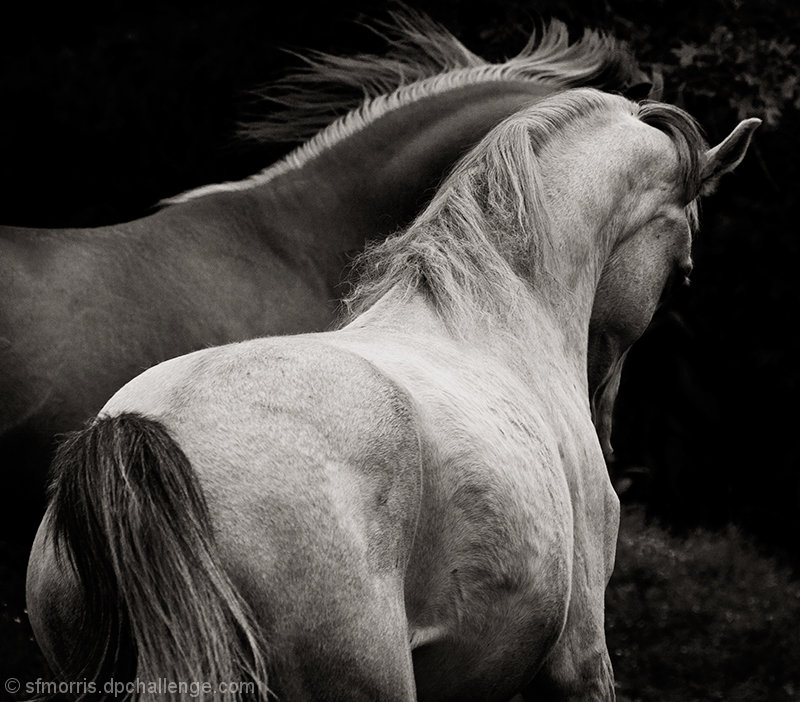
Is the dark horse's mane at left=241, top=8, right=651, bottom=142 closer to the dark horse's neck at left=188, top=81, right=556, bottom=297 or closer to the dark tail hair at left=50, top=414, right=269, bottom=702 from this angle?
the dark horse's neck at left=188, top=81, right=556, bottom=297

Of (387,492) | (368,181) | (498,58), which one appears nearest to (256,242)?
(368,181)

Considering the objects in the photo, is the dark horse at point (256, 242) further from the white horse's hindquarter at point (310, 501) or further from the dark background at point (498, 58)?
the white horse's hindquarter at point (310, 501)

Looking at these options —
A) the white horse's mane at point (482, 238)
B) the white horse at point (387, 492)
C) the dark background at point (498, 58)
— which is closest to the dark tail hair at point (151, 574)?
the white horse at point (387, 492)

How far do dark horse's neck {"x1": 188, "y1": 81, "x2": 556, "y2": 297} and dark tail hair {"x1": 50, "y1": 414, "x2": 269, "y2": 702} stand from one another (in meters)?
2.59

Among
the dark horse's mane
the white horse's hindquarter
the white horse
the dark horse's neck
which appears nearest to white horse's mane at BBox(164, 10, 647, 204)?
the dark horse's mane

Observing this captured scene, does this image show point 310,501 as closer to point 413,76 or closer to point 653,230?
point 653,230

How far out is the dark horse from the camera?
12.4 ft

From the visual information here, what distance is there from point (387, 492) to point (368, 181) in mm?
2718

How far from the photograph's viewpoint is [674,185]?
3.51 metres

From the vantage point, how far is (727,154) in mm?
3652

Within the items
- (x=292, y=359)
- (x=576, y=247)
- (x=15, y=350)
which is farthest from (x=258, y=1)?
(x=292, y=359)

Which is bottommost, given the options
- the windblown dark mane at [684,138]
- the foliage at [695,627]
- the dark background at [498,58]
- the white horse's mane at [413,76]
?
the foliage at [695,627]

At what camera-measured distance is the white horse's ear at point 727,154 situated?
3607mm

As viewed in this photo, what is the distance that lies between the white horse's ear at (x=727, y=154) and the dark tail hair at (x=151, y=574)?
2.08 metres
